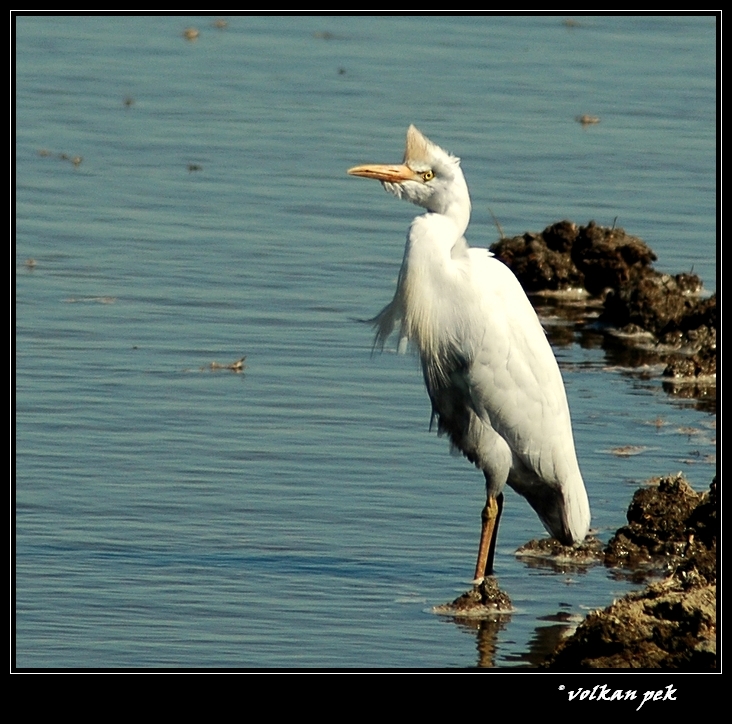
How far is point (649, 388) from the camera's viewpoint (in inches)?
442

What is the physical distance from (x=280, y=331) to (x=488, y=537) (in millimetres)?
3855

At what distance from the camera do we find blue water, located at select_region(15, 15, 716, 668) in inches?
303

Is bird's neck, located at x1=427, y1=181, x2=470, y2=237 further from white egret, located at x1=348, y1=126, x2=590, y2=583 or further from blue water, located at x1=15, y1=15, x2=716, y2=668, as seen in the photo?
blue water, located at x1=15, y1=15, x2=716, y2=668

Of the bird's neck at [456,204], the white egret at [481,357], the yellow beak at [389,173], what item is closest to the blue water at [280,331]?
the white egret at [481,357]

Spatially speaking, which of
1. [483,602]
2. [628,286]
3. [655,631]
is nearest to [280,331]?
[628,286]

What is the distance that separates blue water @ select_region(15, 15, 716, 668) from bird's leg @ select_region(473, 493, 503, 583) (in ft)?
0.55

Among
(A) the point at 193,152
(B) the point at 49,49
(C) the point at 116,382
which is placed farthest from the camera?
(B) the point at 49,49

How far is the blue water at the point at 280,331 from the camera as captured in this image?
7.68 metres

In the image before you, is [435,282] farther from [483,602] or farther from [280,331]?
[280,331]

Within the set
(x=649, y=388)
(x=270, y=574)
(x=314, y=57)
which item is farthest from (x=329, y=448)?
(x=314, y=57)

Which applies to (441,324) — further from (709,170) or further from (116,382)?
(709,170)

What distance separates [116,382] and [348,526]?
8.00 ft

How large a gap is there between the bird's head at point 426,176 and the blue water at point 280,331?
162 cm

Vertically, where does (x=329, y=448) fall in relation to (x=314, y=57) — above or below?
below
